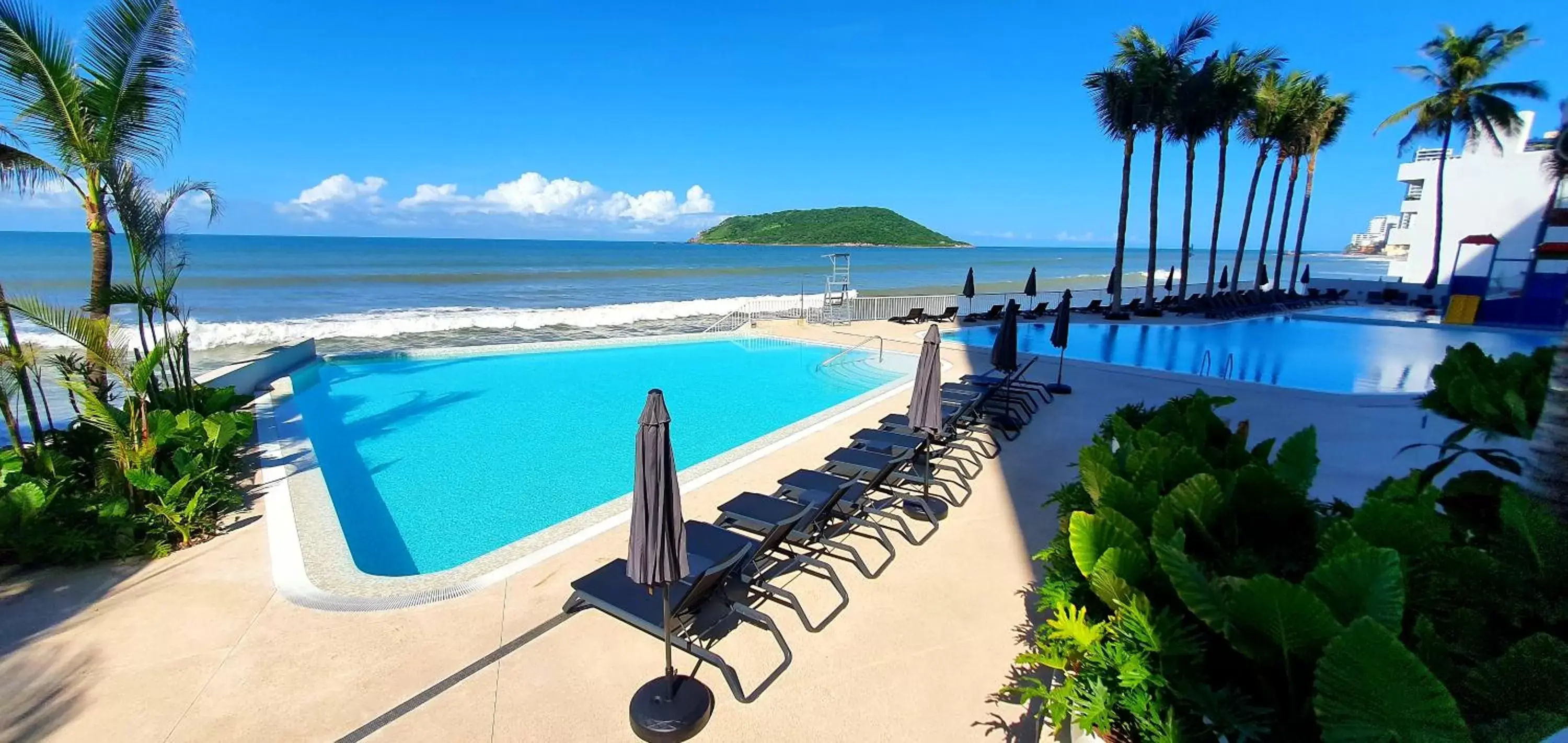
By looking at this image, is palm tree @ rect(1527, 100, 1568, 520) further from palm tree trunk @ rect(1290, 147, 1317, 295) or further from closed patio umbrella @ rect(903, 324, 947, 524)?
palm tree trunk @ rect(1290, 147, 1317, 295)

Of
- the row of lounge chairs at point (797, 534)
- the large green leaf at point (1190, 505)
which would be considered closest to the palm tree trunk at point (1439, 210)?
the row of lounge chairs at point (797, 534)

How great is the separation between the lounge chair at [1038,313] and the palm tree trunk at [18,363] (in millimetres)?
Answer: 19263

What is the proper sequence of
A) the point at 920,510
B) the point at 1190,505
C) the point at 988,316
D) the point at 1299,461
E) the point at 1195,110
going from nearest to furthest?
the point at 1190,505 → the point at 1299,461 → the point at 920,510 → the point at 988,316 → the point at 1195,110

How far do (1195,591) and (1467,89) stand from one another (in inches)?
1237

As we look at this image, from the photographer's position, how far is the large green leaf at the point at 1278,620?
1778mm

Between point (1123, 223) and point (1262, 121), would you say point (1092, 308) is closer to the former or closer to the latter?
point (1123, 223)

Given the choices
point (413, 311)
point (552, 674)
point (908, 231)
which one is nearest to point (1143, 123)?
point (552, 674)

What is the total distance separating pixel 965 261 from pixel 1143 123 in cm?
6466

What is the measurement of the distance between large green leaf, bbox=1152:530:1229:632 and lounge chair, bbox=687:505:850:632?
1.99 m

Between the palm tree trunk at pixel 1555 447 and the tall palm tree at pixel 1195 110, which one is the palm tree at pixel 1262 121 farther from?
the palm tree trunk at pixel 1555 447

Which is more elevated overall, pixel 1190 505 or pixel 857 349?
pixel 1190 505

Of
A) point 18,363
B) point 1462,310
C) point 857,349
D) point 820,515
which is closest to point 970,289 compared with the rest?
point 857,349

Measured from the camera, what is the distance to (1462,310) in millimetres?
19453

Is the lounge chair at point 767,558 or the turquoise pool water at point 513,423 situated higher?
the lounge chair at point 767,558
